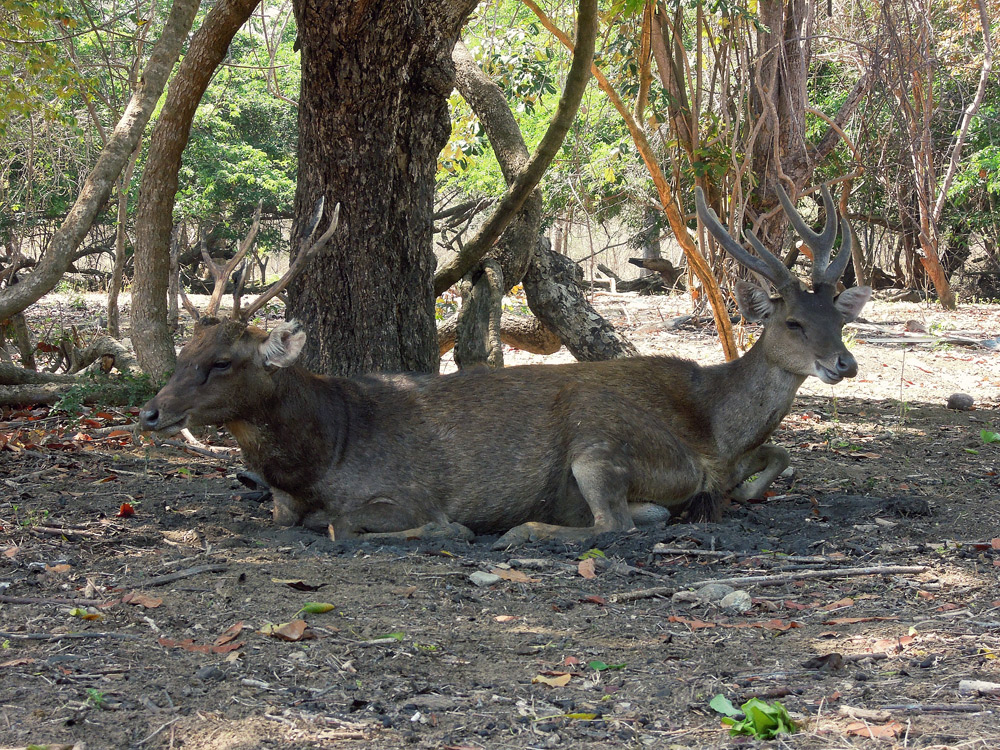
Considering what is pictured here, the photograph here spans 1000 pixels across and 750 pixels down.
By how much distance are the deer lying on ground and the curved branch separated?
80.3 inches

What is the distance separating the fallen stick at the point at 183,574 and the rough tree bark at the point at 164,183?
3842 millimetres

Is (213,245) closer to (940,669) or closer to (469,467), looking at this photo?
(469,467)

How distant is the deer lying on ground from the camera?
5684 millimetres

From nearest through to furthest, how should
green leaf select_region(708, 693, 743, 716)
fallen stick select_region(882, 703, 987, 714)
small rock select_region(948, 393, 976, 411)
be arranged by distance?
fallen stick select_region(882, 703, 987, 714) → green leaf select_region(708, 693, 743, 716) → small rock select_region(948, 393, 976, 411)

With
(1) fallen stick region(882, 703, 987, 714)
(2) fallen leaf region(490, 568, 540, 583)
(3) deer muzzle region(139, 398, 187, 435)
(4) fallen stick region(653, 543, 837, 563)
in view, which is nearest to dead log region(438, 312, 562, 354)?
(3) deer muzzle region(139, 398, 187, 435)

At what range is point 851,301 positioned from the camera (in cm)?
658

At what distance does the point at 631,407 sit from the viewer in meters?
6.20

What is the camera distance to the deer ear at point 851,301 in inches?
258

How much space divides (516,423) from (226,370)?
1765mm

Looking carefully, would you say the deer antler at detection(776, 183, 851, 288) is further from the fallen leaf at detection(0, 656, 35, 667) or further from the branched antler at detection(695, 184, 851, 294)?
the fallen leaf at detection(0, 656, 35, 667)

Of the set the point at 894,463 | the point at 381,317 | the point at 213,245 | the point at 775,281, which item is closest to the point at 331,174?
the point at 381,317

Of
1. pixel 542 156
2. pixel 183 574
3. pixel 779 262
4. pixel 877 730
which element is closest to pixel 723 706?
pixel 877 730

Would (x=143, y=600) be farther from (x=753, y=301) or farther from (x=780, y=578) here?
(x=753, y=301)

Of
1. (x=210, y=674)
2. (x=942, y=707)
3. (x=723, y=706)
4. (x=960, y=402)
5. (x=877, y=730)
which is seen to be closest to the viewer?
(x=877, y=730)
